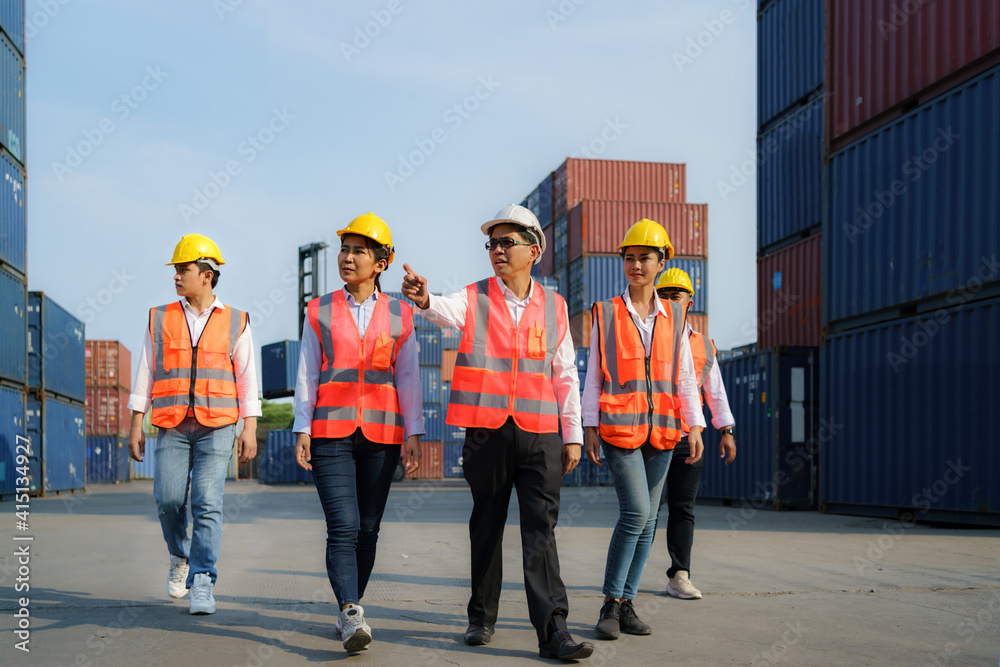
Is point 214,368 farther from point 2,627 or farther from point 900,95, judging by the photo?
point 900,95

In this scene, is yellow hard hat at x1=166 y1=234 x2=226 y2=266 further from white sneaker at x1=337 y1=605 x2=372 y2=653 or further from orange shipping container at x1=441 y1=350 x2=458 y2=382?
orange shipping container at x1=441 y1=350 x2=458 y2=382

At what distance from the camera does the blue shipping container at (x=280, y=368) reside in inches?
1184

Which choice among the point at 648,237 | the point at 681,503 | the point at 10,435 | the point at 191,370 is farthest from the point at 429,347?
the point at 648,237

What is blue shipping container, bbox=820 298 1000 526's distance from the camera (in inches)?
413

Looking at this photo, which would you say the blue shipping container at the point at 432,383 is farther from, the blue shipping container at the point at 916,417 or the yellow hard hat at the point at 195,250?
the yellow hard hat at the point at 195,250

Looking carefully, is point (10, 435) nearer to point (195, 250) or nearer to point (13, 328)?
point (13, 328)

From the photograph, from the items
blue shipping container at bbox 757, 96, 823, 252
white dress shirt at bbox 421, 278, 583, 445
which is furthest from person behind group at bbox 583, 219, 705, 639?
blue shipping container at bbox 757, 96, 823, 252

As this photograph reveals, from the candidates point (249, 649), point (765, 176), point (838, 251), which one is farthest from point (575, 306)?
point (249, 649)

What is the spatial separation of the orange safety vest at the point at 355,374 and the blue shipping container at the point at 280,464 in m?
29.4

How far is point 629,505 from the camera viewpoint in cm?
444

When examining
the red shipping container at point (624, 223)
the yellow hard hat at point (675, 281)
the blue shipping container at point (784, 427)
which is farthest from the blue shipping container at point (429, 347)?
the yellow hard hat at point (675, 281)

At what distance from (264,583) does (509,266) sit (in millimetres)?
3108

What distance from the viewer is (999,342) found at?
10250 millimetres

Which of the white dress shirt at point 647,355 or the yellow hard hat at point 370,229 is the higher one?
the yellow hard hat at point 370,229
